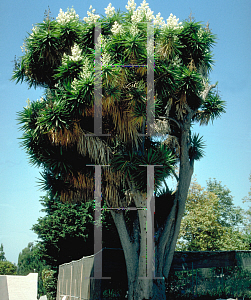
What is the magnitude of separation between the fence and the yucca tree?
106 centimetres

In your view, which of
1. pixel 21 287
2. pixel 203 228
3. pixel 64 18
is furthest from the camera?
pixel 21 287

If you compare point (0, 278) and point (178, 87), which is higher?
point (178, 87)

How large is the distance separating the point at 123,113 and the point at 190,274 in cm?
646

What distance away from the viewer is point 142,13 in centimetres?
1044

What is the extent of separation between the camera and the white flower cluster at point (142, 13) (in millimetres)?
10188

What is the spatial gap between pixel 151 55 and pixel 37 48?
4.02 metres

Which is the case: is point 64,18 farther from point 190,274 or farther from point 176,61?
point 190,274

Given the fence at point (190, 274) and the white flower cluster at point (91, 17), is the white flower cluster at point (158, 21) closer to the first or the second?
the white flower cluster at point (91, 17)

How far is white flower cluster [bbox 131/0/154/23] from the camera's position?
1019 cm

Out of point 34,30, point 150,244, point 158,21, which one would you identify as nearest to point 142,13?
point 158,21

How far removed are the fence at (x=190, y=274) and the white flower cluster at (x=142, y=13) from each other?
7568 mm

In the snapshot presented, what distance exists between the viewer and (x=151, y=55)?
9594mm

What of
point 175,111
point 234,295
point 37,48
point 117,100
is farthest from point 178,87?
point 234,295

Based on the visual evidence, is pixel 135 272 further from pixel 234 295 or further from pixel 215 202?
pixel 215 202
